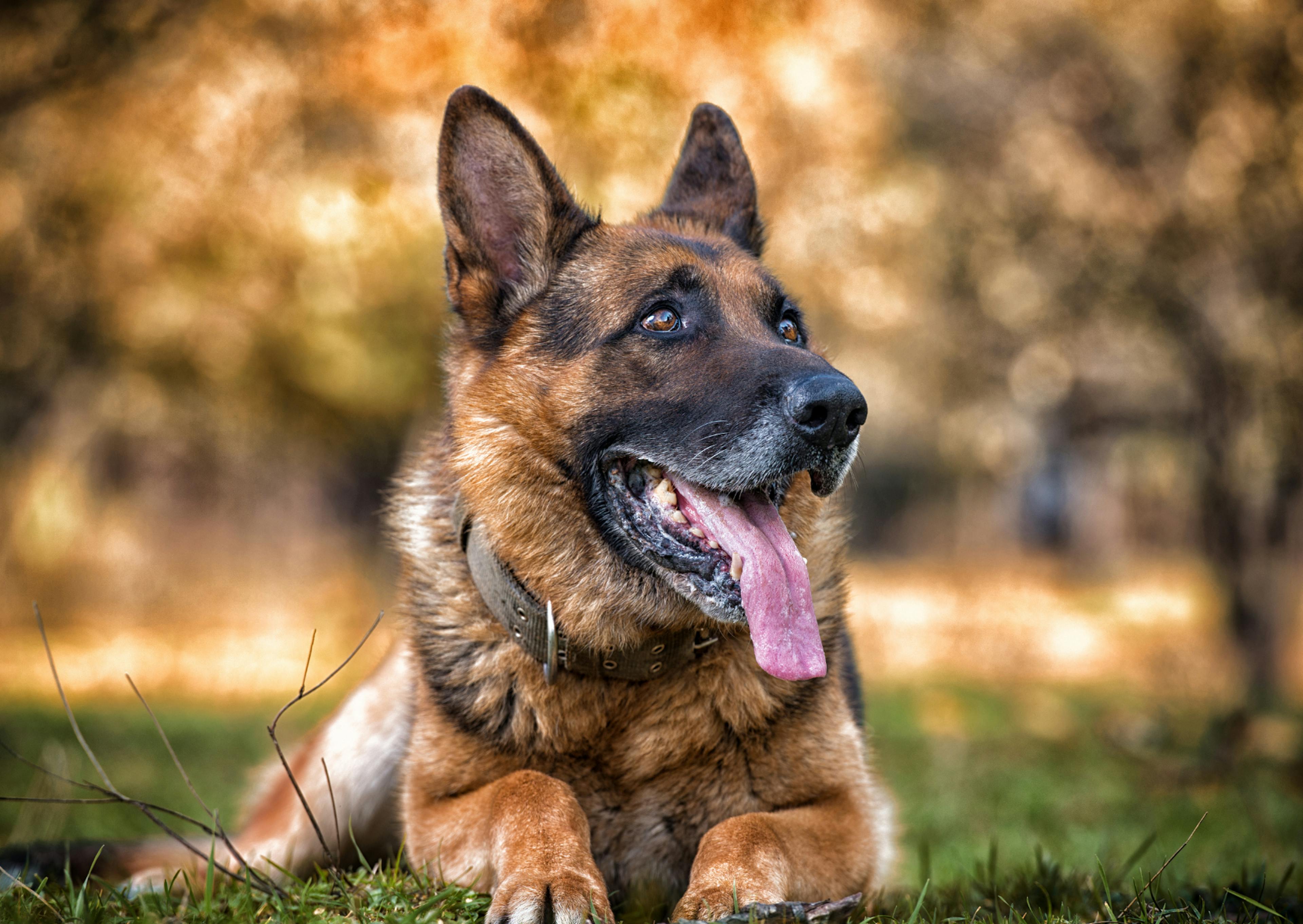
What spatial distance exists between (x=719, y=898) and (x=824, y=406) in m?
1.37

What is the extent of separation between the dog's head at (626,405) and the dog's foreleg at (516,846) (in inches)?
21.7

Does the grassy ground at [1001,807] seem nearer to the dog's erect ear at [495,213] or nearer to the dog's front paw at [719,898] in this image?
the dog's front paw at [719,898]

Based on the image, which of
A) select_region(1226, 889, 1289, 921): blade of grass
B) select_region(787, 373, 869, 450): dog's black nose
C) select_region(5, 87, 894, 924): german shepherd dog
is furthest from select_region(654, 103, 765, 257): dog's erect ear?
select_region(1226, 889, 1289, 921): blade of grass

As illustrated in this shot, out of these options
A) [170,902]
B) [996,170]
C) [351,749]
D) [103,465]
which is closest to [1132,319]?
[996,170]

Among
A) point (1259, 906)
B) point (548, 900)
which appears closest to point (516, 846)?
point (548, 900)

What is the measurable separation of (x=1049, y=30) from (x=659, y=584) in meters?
8.04

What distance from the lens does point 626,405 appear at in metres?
3.25

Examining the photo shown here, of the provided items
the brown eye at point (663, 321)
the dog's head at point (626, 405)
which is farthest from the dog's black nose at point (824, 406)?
the brown eye at point (663, 321)

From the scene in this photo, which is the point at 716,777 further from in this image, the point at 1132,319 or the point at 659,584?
the point at 1132,319

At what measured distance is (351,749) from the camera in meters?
3.96

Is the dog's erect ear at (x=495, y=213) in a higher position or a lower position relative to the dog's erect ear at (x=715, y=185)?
lower

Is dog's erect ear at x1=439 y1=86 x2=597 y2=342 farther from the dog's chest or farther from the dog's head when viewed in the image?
the dog's chest

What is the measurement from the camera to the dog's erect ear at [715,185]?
4.14 meters

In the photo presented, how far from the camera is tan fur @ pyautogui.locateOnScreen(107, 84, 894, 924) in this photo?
2.91 m
